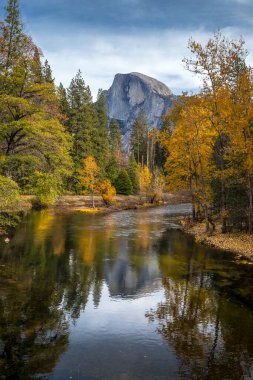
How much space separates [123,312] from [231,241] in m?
15.0

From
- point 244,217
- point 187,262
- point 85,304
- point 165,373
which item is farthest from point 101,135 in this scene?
point 165,373

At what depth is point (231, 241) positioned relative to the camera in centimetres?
2569

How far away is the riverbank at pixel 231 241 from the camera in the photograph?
891 inches

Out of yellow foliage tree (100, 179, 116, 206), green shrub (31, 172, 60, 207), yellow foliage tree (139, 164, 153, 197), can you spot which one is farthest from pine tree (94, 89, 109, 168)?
green shrub (31, 172, 60, 207)

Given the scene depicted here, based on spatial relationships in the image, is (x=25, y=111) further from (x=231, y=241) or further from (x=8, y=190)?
(x=231, y=241)

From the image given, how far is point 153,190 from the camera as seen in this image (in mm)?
64375

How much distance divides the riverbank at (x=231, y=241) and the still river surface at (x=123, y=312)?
3.70 feet

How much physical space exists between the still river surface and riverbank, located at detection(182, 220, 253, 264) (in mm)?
1128

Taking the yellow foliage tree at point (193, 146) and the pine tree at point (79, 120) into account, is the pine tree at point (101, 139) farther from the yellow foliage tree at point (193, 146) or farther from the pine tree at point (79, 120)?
the yellow foliage tree at point (193, 146)

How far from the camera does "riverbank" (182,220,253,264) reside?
74.2ft

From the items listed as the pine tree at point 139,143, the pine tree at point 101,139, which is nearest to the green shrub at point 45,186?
the pine tree at point 101,139

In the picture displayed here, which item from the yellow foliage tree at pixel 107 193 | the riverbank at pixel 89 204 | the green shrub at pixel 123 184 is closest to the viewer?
the riverbank at pixel 89 204

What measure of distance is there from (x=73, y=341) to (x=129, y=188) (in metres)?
56.5

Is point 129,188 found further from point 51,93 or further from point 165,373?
point 165,373
